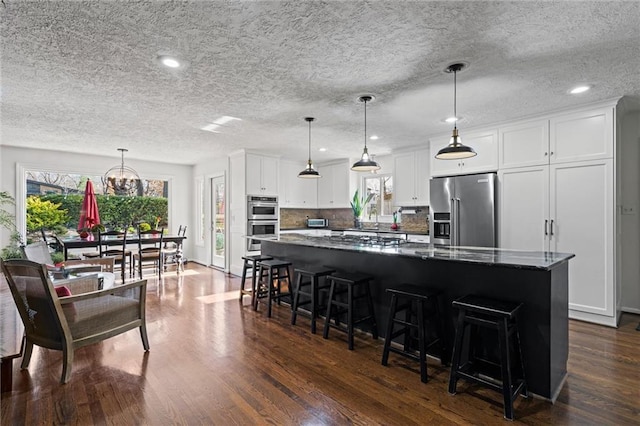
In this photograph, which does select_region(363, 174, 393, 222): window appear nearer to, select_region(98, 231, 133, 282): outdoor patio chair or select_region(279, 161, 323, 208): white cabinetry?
select_region(279, 161, 323, 208): white cabinetry

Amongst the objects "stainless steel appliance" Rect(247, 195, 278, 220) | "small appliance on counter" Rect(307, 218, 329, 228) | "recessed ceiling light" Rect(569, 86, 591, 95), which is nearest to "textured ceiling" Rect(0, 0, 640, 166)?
"recessed ceiling light" Rect(569, 86, 591, 95)

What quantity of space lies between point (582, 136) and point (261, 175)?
16.0 ft

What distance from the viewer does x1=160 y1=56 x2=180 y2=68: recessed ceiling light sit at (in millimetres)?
2504

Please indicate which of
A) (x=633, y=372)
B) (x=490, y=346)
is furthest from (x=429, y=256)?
(x=633, y=372)

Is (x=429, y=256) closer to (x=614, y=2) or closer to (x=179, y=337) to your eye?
(x=614, y=2)

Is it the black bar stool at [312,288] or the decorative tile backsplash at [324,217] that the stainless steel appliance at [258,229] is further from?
the black bar stool at [312,288]

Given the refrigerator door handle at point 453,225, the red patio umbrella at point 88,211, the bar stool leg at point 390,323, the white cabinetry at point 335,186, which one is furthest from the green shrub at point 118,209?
the bar stool leg at point 390,323

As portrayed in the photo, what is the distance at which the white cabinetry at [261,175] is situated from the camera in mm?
6172

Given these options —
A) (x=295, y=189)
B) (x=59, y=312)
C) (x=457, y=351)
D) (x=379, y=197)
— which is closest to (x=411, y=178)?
(x=379, y=197)

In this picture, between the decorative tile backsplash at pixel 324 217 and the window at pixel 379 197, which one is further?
the window at pixel 379 197

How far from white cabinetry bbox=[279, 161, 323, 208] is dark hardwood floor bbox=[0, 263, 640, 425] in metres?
4.11

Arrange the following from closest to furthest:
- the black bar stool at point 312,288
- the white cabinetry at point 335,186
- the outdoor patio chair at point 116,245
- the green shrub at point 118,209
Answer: the black bar stool at point 312,288, the outdoor patio chair at point 116,245, the green shrub at point 118,209, the white cabinetry at point 335,186

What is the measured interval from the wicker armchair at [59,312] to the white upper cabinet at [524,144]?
447 cm

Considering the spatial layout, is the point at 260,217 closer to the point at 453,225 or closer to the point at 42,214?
the point at 453,225
